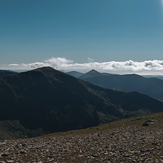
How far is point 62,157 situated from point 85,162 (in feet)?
8.72

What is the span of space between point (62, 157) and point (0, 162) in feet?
16.8

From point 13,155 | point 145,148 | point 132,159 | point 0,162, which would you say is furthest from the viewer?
point 145,148

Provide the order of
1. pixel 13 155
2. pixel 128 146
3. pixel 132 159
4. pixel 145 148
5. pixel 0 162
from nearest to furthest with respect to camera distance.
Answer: pixel 0 162, pixel 132 159, pixel 13 155, pixel 145 148, pixel 128 146

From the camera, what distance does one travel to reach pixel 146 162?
19.3 m

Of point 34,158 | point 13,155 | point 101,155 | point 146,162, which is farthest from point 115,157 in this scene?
point 13,155

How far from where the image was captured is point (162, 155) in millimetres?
21656

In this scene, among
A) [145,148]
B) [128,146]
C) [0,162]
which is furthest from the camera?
[128,146]

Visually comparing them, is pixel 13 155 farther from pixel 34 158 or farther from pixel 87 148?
pixel 87 148

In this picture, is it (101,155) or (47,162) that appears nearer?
(47,162)

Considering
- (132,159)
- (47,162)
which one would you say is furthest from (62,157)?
(132,159)

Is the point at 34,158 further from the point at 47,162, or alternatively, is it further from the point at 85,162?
the point at 85,162

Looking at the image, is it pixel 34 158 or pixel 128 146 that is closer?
pixel 34 158

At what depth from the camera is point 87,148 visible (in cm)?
2609

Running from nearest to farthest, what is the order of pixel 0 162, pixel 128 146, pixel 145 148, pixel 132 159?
pixel 0 162 < pixel 132 159 < pixel 145 148 < pixel 128 146
